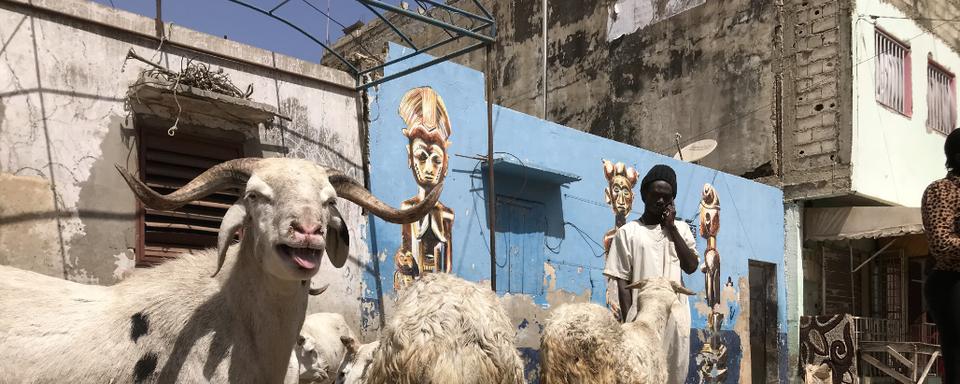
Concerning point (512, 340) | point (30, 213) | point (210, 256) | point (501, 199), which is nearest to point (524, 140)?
point (501, 199)

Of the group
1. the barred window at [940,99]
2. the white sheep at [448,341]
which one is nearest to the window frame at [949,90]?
the barred window at [940,99]

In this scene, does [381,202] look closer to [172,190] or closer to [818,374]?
[172,190]

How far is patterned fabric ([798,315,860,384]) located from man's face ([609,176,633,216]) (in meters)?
4.34

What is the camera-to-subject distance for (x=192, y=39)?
7582 millimetres

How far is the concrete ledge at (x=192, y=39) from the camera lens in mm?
6820

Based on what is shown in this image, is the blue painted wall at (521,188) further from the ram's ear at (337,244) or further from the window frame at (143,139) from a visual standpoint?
the ram's ear at (337,244)

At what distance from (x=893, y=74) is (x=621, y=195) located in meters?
7.92

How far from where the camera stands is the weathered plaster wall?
1569cm

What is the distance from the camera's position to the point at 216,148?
769cm

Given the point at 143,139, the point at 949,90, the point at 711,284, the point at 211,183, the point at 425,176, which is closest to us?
the point at 211,183

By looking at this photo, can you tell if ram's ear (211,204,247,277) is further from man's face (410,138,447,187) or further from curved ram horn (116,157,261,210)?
man's face (410,138,447,187)

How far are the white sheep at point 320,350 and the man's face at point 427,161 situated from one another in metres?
2.79

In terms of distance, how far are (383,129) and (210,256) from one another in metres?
5.23

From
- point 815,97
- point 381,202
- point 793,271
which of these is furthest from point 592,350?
point 815,97
